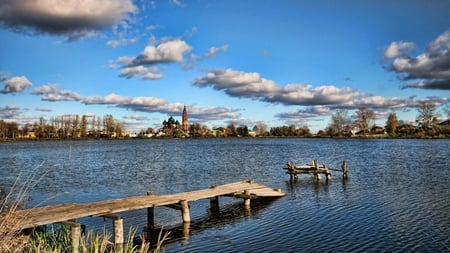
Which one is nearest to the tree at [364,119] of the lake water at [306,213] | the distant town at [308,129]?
the distant town at [308,129]

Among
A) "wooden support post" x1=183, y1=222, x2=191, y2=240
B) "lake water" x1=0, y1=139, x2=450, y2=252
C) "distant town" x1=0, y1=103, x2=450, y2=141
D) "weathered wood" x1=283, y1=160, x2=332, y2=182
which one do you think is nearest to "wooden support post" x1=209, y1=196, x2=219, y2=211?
"lake water" x1=0, y1=139, x2=450, y2=252

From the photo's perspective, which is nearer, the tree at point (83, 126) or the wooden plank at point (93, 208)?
the wooden plank at point (93, 208)

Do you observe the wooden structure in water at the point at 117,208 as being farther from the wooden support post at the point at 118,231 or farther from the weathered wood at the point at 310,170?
the weathered wood at the point at 310,170

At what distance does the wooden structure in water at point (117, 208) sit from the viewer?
11.7 m

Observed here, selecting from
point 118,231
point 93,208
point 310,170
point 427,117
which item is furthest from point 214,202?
point 427,117

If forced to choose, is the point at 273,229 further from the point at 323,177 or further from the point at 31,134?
the point at 31,134

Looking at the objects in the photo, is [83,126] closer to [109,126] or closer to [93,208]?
[109,126]

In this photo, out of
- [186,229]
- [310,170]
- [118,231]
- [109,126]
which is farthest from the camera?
[109,126]

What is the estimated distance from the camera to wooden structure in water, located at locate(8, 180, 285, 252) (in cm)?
1174

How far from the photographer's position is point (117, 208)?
14531mm

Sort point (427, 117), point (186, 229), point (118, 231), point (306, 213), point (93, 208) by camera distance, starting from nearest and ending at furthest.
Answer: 1. point (118, 231)
2. point (93, 208)
3. point (186, 229)
4. point (306, 213)
5. point (427, 117)

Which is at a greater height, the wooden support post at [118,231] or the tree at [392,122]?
the tree at [392,122]

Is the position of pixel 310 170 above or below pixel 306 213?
above

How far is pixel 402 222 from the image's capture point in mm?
16141
